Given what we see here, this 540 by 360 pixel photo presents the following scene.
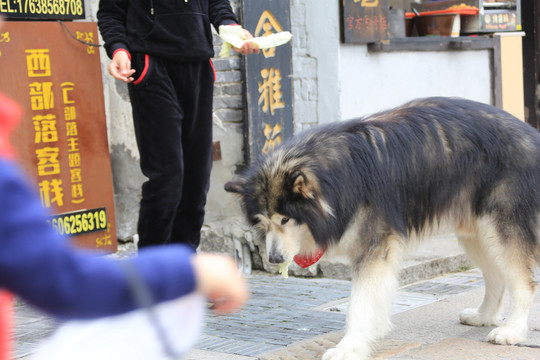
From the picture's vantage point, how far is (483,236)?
165 inches

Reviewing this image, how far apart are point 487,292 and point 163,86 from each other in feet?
7.49

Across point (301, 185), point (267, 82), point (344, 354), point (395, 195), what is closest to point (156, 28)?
point (301, 185)

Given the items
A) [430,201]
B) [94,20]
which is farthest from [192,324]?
[94,20]

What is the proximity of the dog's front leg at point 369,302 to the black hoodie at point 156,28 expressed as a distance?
5.39 ft

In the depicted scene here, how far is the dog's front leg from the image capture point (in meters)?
3.83

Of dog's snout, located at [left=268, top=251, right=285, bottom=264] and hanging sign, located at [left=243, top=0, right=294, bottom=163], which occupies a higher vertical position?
hanging sign, located at [left=243, top=0, right=294, bottom=163]

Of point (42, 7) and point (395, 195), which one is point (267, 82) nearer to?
point (42, 7)

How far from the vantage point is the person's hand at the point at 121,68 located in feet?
14.0

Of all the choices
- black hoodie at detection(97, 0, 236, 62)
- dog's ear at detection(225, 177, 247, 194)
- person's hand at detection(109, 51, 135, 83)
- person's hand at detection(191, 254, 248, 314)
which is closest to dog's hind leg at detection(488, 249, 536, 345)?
dog's ear at detection(225, 177, 247, 194)

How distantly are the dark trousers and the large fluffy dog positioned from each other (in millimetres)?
513

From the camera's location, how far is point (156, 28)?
177 inches

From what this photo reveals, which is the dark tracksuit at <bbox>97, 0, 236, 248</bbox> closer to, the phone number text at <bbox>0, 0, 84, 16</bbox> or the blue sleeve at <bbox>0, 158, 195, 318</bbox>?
the phone number text at <bbox>0, 0, 84, 16</bbox>

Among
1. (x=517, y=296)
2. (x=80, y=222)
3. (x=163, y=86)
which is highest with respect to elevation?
(x=163, y=86)

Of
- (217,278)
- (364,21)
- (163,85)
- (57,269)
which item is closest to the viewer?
(57,269)
